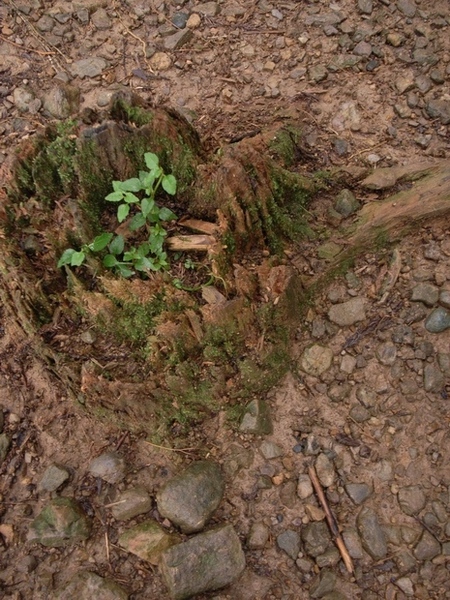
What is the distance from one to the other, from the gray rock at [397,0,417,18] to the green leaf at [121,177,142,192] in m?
2.87

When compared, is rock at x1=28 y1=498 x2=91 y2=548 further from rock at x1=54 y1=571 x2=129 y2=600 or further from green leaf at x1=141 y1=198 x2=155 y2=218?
green leaf at x1=141 y1=198 x2=155 y2=218

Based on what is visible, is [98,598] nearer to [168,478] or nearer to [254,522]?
[168,478]

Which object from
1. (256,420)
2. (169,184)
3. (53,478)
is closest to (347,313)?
(256,420)

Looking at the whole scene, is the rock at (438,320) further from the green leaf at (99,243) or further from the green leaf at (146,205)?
the green leaf at (99,243)

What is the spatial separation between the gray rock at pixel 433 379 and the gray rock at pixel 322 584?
1.10 m

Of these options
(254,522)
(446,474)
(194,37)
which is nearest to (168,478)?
(254,522)

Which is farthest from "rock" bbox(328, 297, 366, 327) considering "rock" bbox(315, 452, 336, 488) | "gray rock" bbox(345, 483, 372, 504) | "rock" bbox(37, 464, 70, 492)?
"rock" bbox(37, 464, 70, 492)

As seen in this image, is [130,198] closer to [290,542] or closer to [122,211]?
[122,211]

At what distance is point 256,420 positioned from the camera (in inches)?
110

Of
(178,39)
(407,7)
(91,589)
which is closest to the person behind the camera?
(91,589)

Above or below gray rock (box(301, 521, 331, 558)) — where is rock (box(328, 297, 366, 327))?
above

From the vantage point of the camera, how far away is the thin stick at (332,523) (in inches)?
99.7

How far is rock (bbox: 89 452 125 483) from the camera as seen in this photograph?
2.76 meters

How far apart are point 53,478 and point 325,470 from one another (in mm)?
1473
